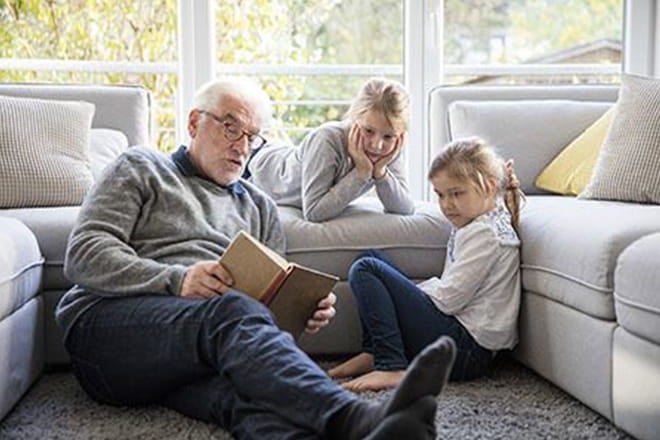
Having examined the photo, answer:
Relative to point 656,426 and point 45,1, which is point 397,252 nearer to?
point 656,426

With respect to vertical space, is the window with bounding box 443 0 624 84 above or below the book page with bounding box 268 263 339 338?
above

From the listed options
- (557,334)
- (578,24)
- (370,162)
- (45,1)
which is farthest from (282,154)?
(578,24)

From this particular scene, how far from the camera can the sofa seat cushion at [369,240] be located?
2.59 metres

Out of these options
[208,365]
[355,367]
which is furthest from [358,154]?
[208,365]

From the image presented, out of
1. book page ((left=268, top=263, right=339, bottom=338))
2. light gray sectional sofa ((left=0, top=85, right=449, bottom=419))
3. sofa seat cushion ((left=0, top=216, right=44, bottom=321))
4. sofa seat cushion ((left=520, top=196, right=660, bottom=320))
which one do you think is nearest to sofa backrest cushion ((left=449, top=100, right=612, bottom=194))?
light gray sectional sofa ((left=0, top=85, right=449, bottom=419))

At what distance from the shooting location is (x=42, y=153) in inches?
112

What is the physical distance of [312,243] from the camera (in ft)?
8.48

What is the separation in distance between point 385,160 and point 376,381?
0.69 metres

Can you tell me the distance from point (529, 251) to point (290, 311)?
29.5 inches

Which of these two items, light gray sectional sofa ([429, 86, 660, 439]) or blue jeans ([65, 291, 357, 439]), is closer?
blue jeans ([65, 291, 357, 439])

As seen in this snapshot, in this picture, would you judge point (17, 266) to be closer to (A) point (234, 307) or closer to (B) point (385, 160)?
(A) point (234, 307)

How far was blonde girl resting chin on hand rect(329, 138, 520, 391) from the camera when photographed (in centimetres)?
237

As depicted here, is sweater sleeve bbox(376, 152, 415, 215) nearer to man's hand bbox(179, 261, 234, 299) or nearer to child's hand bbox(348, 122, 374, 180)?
child's hand bbox(348, 122, 374, 180)

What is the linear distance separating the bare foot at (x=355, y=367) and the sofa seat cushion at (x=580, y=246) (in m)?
0.48
